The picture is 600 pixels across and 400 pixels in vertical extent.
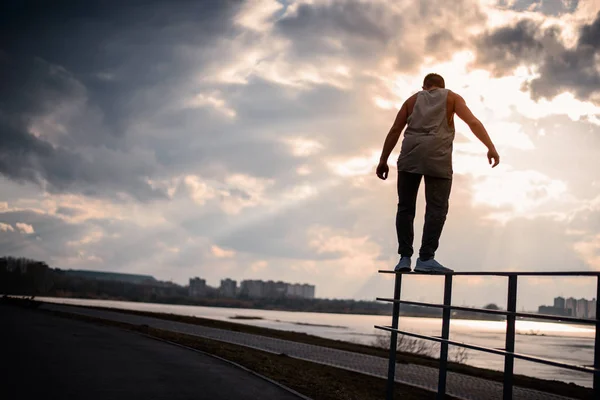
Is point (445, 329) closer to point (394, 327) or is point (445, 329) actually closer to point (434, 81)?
point (394, 327)

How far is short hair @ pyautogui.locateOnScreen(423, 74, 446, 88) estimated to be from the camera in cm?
812

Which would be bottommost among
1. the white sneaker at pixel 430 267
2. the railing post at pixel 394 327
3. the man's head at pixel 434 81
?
the railing post at pixel 394 327

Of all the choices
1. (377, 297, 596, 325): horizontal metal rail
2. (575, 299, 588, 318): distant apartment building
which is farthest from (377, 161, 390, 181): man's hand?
(575, 299, 588, 318): distant apartment building

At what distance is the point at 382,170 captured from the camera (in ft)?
28.4

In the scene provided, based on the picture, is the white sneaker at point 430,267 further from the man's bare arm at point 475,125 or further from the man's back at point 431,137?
the man's bare arm at point 475,125

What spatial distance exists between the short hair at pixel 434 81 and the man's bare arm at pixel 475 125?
0.35 m

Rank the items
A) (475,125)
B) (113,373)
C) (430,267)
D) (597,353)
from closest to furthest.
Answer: (597,353), (430,267), (475,125), (113,373)

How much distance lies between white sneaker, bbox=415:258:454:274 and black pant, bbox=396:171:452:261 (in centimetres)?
11

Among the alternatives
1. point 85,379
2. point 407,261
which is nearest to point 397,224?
point 407,261

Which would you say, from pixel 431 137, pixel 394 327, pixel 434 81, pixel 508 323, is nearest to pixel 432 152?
pixel 431 137

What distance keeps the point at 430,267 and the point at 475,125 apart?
1.71 m

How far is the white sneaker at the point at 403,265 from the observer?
25.7 ft

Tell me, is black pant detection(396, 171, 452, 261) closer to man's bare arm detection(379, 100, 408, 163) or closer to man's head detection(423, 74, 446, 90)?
man's bare arm detection(379, 100, 408, 163)

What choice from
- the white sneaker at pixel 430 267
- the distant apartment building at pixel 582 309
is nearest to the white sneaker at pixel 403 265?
the white sneaker at pixel 430 267
